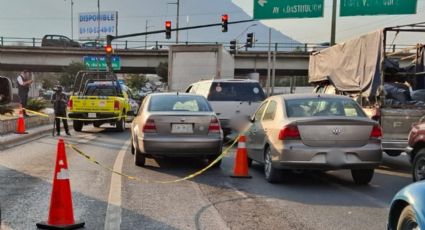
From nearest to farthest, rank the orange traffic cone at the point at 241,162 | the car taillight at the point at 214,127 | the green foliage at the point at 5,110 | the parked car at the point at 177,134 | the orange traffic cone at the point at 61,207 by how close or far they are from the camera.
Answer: the orange traffic cone at the point at 61,207
the orange traffic cone at the point at 241,162
the parked car at the point at 177,134
the car taillight at the point at 214,127
the green foliage at the point at 5,110

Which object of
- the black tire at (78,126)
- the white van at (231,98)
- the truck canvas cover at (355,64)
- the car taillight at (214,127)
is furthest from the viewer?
the black tire at (78,126)

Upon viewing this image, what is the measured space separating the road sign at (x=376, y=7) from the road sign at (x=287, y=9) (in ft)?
5.70

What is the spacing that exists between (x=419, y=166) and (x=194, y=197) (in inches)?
144

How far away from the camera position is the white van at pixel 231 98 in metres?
16.4

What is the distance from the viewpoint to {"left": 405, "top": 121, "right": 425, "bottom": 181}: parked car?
9000mm

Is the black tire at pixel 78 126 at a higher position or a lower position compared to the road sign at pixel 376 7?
lower

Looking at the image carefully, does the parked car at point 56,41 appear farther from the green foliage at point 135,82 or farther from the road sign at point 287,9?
the road sign at point 287,9

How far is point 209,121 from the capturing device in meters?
11.0

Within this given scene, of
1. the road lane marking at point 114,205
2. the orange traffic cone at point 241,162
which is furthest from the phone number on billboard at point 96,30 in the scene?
the orange traffic cone at point 241,162

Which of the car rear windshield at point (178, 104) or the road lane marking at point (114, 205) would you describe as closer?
the road lane marking at point (114, 205)

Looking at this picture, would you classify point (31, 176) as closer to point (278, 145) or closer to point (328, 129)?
point (278, 145)

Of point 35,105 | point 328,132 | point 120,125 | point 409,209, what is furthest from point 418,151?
point 35,105

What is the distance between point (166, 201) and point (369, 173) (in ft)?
11.8

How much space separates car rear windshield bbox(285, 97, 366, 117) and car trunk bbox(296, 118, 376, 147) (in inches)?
19.0
